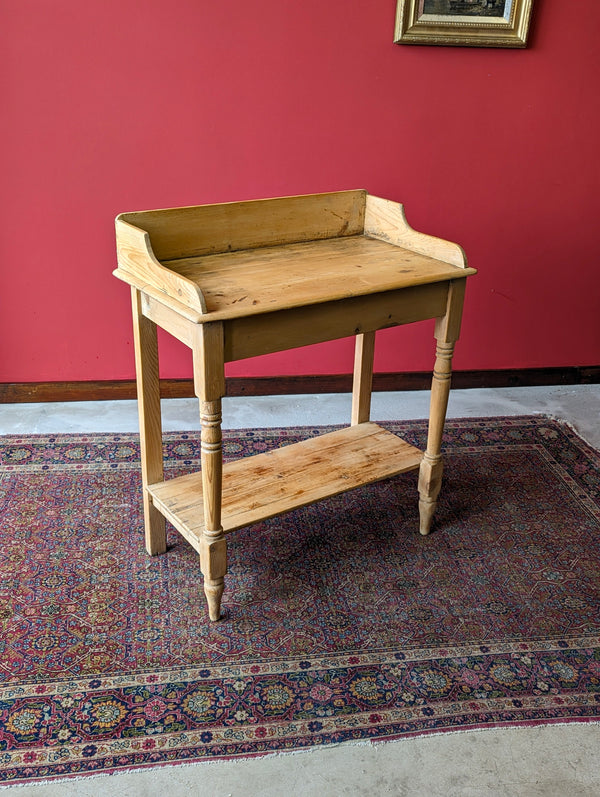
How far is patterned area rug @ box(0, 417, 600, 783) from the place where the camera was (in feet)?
6.72

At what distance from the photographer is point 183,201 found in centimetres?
359

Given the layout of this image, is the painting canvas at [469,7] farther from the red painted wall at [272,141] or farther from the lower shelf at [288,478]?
the lower shelf at [288,478]

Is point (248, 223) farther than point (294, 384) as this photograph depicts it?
No

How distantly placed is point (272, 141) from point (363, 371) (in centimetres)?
122

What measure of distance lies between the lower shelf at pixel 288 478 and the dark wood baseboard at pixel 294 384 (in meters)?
0.98

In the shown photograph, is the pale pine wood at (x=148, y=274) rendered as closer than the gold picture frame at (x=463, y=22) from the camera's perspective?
Yes

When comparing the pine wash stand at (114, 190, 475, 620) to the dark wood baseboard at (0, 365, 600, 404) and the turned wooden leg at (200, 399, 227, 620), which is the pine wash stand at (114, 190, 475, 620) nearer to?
the turned wooden leg at (200, 399, 227, 620)

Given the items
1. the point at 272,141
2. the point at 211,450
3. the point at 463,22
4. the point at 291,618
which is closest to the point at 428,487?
the point at 291,618

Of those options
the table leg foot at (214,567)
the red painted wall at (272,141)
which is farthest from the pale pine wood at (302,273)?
the red painted wall at (272,141)

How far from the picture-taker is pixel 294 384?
397cm

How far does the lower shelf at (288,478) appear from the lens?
247 cm

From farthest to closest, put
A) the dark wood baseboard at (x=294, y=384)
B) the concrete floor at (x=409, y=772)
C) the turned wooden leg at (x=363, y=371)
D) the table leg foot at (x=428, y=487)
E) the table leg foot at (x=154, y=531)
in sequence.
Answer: the dark wood baseboard at (x=294, y=384)
the turned wooden leg at (x=363, y=371)
the table leg foot at (x=428, y=487)
the table leg foot at (x=154, y=531)
the concrete floor at (x=409, y=772)

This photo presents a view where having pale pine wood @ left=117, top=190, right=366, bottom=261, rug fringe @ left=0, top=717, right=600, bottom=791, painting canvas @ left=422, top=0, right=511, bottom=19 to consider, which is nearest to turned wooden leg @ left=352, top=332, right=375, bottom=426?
pale pine wood @ left=117, top=190, right=366, bottom=261

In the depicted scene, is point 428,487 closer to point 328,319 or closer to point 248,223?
point 328,319
